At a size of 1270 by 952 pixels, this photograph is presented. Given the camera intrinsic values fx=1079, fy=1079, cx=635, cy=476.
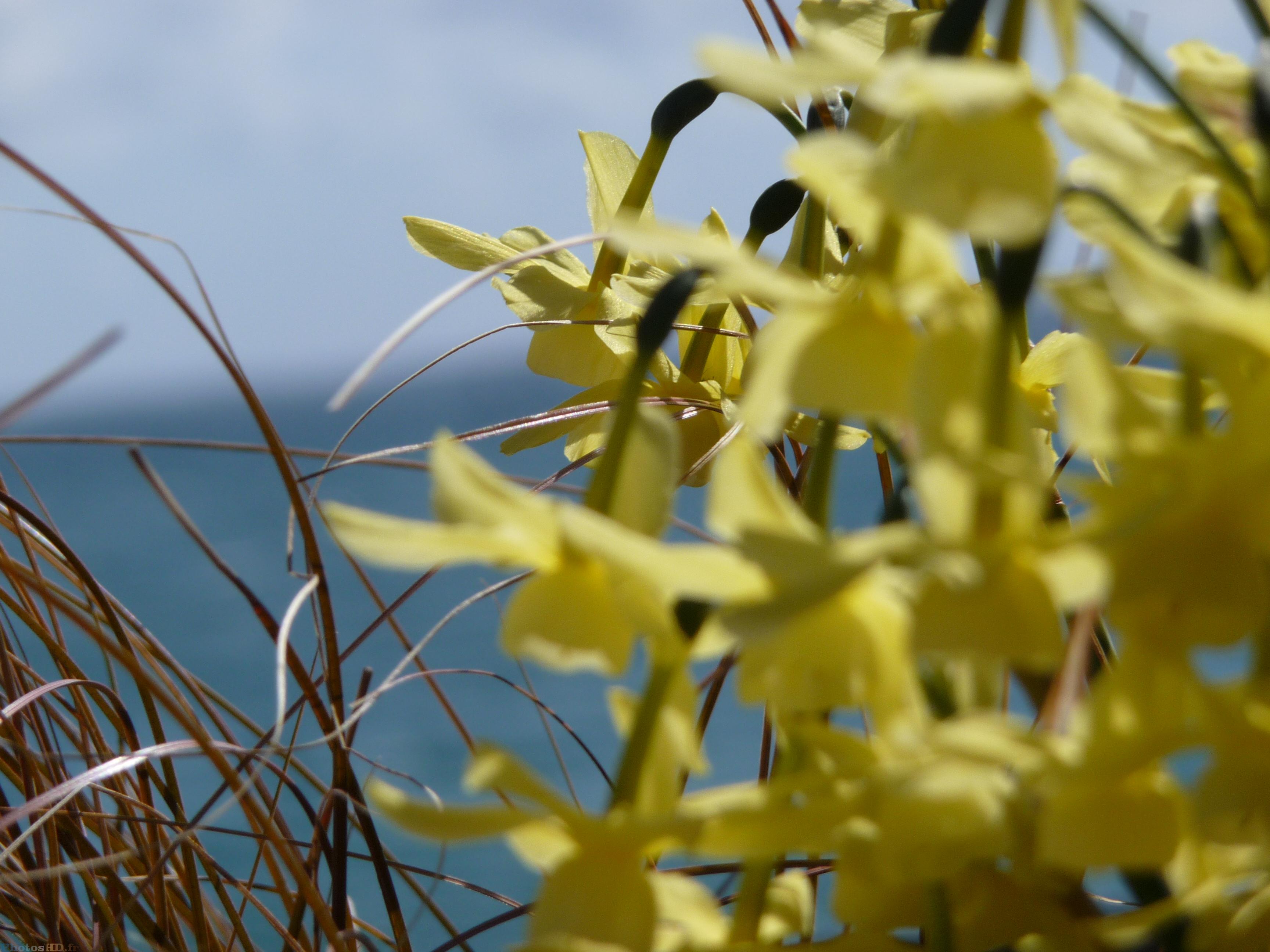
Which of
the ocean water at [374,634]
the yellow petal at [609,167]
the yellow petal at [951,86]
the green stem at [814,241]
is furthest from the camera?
the ocean water at [374,634]

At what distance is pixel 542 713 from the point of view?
0.46 m

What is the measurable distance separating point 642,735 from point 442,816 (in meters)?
0.03

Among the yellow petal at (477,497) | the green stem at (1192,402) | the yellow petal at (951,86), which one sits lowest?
the green stem at (1192,402)

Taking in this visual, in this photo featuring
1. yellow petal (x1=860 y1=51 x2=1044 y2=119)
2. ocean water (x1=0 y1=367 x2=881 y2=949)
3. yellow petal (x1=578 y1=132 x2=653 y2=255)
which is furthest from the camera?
ocean water (x1=0 y1=367 x2=881 y2=949)

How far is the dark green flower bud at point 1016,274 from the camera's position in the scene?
0.39 ft

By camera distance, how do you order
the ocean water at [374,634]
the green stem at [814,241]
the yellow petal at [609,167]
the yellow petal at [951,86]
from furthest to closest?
the ocean water at [374,634], the yellow petal at [609,167], the green stem at [814,241], the yellow petal at [951,86]

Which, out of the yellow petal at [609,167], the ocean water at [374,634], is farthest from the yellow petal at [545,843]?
the ocean water at [374,634]

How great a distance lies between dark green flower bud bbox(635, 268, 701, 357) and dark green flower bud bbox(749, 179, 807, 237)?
3.5 inches

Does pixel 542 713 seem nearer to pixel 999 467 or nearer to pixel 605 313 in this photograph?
pixel 605 313

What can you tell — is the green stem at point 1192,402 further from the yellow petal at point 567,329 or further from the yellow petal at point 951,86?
the yellow petal at point 567,329

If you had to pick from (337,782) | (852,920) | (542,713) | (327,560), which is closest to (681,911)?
(852,920)

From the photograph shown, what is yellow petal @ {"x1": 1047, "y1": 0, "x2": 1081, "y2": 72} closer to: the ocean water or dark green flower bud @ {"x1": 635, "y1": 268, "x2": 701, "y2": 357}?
dark green flower bud @ {"x1": 635, "y1": 268, "x2": 701, "y2": 357}

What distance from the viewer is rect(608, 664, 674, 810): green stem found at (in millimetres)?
136

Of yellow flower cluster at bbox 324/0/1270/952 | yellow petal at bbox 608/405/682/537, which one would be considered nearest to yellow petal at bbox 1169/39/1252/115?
yellow flower cluster at bbox 324/0/1270/952
